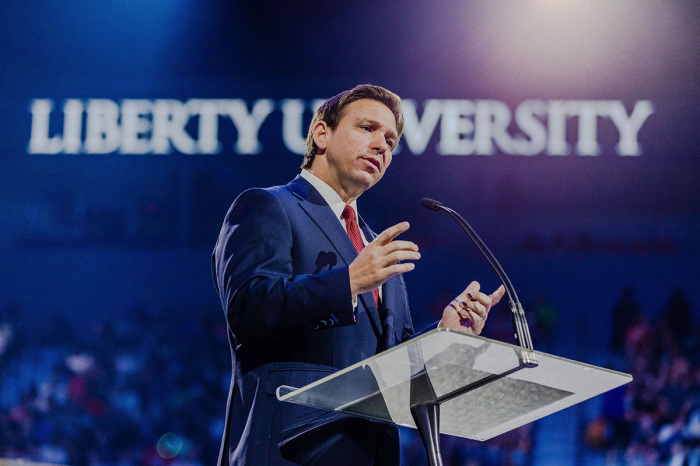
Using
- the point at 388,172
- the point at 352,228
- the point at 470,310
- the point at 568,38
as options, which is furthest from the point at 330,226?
the point at 568,38

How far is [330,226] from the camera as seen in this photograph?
1.60m

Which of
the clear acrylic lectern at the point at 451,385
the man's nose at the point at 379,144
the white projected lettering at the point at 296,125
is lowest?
the clear acrylic lectern at the point at 451,385

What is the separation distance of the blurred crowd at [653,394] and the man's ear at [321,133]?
4.15 metres

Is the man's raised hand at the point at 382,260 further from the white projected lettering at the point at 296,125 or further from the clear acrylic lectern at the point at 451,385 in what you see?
the white projected lettering at the point at 296,125

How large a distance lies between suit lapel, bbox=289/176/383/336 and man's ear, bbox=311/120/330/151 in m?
0.18

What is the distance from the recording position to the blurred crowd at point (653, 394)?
520 cm

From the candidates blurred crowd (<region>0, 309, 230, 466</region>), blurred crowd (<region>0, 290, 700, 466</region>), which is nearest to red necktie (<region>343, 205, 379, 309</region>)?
blurred crowd (<region>0, 290, 700, 466</region>)

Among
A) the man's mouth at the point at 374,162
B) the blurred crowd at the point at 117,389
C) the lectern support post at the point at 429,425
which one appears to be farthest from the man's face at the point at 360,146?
the blurred crowd at the point at 117,389

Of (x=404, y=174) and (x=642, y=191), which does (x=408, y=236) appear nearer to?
(x=404, y=174)

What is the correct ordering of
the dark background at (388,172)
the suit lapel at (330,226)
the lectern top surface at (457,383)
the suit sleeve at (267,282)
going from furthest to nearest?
1. the dark background at (388,172)
2. the suit lapel at (330,226)
3. the suit sleeve at (267,282)
4. the lectern top surface at (457,383)

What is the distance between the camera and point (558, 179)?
18.2ft

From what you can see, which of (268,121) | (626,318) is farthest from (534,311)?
(268,121)

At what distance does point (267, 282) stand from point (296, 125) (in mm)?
4379

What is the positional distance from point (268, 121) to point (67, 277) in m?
1.98
